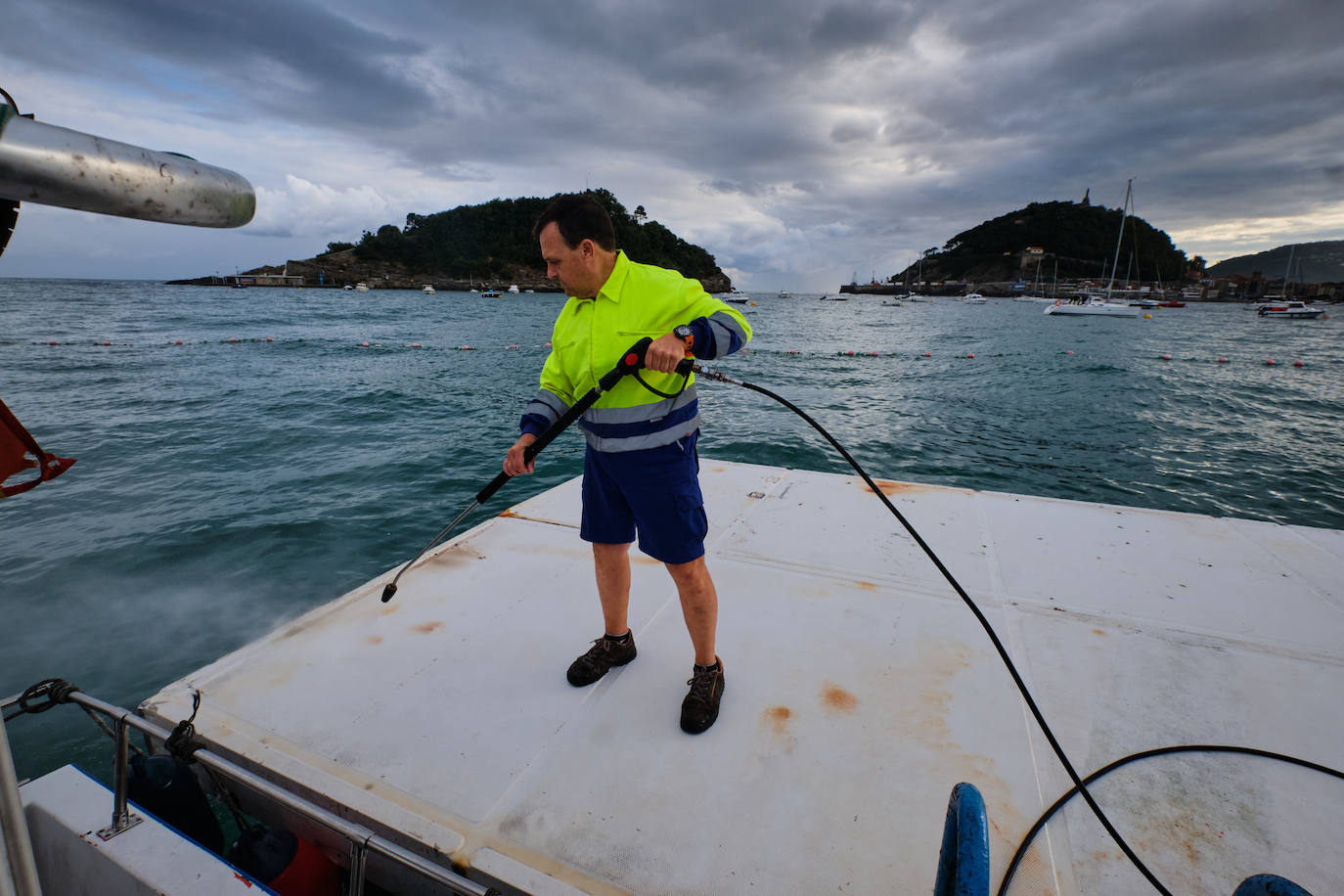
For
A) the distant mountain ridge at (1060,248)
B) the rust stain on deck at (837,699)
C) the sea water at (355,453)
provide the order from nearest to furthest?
the rust stain on deck at (837,699) < the sea water at (355,453) < the distant mountain ridge at (1060,248)

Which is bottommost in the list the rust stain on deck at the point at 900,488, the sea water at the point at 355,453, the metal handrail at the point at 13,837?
the sea water at the point at 355,453

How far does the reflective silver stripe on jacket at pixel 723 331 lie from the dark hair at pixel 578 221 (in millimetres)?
417

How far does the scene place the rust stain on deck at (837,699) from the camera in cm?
208

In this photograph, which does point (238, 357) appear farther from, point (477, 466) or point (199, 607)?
point (199, 607)

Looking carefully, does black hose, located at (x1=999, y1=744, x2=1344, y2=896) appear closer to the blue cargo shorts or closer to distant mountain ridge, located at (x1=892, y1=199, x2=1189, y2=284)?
the blue cargo shorts

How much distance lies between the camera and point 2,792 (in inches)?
31.4

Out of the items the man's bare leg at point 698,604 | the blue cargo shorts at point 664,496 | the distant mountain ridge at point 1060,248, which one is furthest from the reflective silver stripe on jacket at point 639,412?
the distant mountain ridge at point 1060,248

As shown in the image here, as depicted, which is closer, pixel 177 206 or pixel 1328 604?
pixel 177 206

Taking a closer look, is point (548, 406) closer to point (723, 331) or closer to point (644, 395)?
point (644, 395)

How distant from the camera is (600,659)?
227 cm

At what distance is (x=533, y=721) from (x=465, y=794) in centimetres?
34

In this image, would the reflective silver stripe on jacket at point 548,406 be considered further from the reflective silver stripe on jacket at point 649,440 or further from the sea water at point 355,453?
the sea water at point 355,453

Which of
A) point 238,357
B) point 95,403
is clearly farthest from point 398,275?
point 95,403

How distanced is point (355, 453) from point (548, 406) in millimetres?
7057
